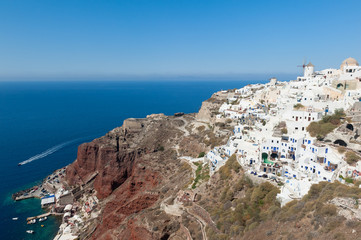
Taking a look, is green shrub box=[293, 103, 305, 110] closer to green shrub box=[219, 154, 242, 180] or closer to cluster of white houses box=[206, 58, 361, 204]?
cluster of white houses box=[206, 58, 361, 204]

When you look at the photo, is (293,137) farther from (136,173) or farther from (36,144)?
(36,144)

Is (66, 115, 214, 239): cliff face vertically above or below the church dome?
below

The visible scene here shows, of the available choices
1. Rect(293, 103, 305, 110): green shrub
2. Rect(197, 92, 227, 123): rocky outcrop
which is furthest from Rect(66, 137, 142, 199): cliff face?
Rect(293, 103, 305, 110): green shrub

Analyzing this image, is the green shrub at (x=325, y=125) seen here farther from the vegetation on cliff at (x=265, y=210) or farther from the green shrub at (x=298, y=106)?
the vegetation on cliff at (x=265, y=210)

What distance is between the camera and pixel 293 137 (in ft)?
109

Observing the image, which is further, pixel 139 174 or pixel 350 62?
pixel 350 62

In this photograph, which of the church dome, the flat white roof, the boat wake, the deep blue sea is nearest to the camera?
the deep blue sea

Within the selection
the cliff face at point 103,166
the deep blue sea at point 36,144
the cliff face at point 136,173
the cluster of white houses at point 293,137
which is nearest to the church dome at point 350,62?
the cluster of white houses at point 293,137

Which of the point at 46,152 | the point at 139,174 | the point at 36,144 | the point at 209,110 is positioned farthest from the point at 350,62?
the point at 36,144

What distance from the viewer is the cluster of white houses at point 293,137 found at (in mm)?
27844

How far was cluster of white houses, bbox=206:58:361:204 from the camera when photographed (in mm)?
27844

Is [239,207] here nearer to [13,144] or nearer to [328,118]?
[328,118]

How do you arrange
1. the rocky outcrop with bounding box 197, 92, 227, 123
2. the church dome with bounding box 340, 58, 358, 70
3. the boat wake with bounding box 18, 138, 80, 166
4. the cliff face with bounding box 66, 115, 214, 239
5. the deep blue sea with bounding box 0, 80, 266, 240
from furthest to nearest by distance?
the boat wake with bounding box 18, 138, 80, 166 < the rocky outcrop with bounding box 197, 92, 227, 123 < the church dome with bounding box 340, 58, 358, 70 < the deep blue sea with bounding box 0, 80, 266, 240 < the cliff face with bounding box 66, 115, 214, 239

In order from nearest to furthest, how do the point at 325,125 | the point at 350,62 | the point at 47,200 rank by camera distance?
1. the point at 325,125
2. the point at 47,200
3. the point at 350,62
